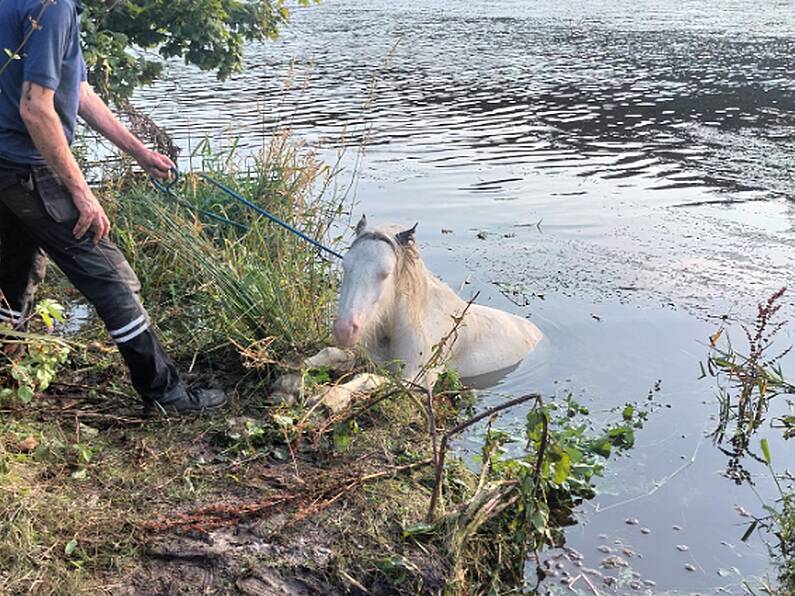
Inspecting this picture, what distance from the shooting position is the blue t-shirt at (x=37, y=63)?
4551 mm

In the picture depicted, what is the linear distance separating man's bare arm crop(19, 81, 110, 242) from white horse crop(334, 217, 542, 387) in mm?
1647

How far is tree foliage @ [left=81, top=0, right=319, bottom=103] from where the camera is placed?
27.8ft

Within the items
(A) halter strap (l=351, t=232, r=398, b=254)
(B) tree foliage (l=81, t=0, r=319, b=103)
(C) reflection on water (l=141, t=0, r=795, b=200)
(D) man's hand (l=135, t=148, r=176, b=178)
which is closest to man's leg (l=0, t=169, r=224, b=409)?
(D) man's hand (l=135, t=148, r=176, b=178)

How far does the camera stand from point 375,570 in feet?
14.4

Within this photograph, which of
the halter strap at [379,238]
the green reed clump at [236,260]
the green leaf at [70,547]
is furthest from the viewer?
the green reed clump at [236,260]

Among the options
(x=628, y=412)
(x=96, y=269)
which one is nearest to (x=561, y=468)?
(x=628, y=412)

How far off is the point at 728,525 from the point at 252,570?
3153 mm

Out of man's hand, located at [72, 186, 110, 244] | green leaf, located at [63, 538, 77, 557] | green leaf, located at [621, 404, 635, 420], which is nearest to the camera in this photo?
green leaf, located at [63, 538, 77, 557]

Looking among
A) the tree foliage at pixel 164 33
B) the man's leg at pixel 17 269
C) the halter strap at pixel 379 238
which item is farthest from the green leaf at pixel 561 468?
the tree foliage at pixel 164 33

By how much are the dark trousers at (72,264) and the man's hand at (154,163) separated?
83cm

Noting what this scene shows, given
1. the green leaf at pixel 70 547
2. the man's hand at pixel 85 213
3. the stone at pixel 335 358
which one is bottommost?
the stone at pixel 335 358

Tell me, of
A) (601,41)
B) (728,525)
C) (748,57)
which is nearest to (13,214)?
(728,525)

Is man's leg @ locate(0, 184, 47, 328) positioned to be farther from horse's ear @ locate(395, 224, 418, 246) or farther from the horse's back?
the horse's back

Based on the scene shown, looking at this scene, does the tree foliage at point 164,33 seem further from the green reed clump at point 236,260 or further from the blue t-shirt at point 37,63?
the blue t-shirt at point 37,63
